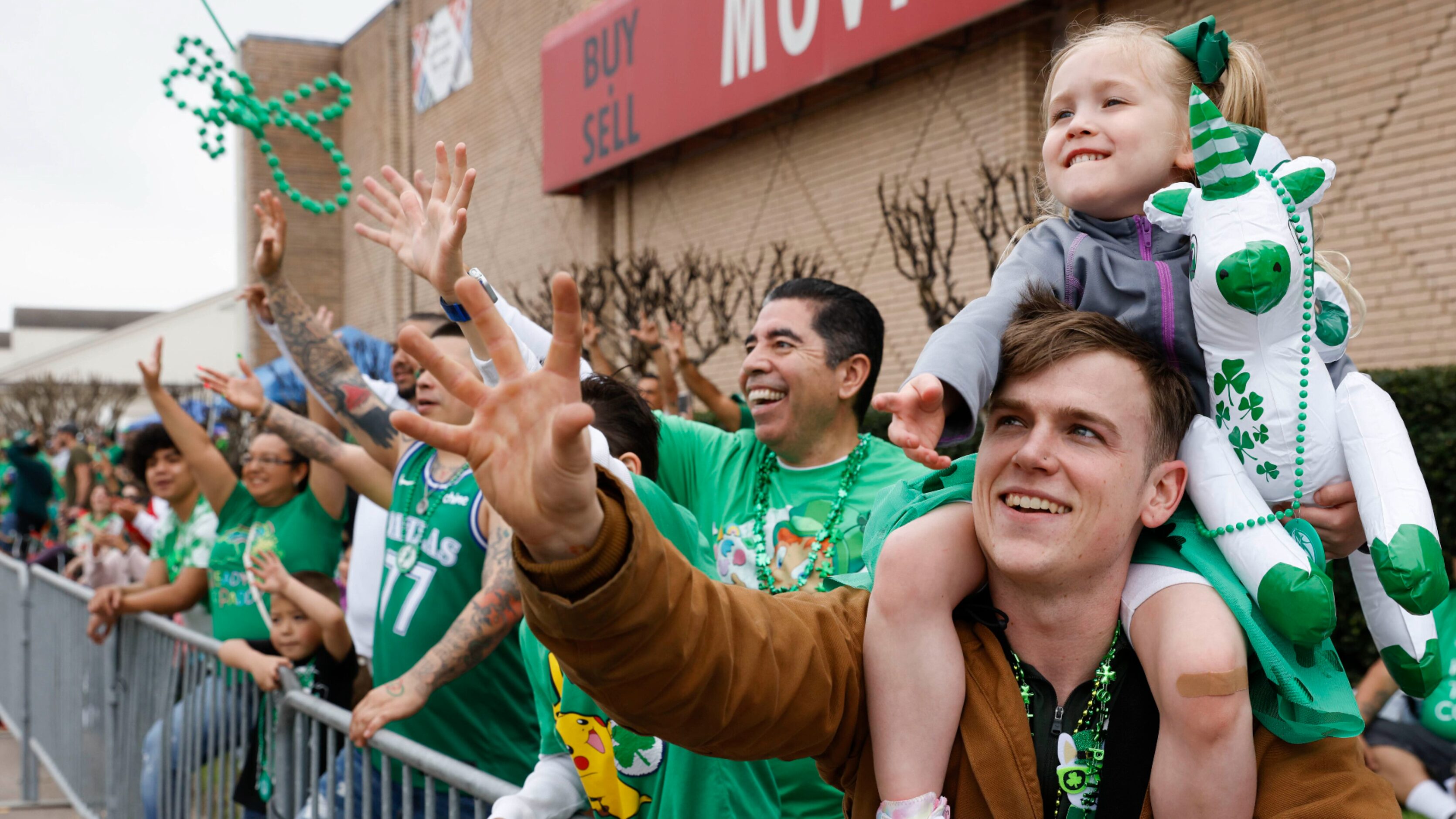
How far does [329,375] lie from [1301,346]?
350 centimetres

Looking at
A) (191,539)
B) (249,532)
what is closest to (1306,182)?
(249,532)

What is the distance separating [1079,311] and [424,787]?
6.52ft

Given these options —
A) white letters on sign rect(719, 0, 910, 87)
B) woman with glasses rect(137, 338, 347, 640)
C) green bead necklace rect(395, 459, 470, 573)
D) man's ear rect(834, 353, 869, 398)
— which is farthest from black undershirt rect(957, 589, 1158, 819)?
white letters on sign rect(719, 0, 910, 87)

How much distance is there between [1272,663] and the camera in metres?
1.59

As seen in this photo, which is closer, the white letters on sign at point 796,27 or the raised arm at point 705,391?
the raised arm at point 705,391

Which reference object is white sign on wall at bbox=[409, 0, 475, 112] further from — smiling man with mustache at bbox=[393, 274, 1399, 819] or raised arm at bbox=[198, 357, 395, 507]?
smiling man with mustache at bbox=[393, 274, 1399, 819]

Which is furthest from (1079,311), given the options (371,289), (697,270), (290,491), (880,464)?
(371,289)

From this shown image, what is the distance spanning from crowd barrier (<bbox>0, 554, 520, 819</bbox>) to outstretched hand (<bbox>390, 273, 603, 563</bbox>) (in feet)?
4.42

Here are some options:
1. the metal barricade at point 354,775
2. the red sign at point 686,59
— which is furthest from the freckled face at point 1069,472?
the red sign at point 686,59

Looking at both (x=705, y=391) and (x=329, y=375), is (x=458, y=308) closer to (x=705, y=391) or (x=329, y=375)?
(x=329, y=375)

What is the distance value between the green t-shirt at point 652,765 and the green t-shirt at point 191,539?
12.0 feet

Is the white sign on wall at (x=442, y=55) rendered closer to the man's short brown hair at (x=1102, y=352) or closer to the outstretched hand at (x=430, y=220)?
the outstretched hand at (x=430, y=220)

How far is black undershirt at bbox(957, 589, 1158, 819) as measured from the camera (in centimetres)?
166

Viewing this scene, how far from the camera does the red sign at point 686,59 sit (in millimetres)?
10891
